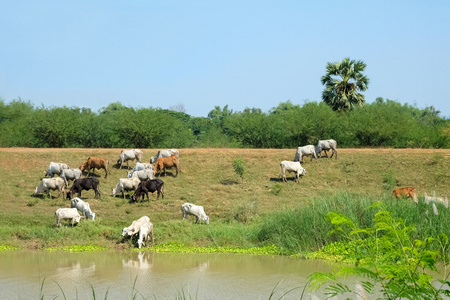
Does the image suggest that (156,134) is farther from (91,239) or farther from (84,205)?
(91,239)

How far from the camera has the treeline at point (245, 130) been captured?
137 ft

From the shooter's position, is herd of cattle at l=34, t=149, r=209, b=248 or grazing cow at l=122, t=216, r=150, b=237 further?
herd of cattle at l=34, t=149, r=209, b=248

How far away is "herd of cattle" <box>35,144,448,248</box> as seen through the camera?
19703mm

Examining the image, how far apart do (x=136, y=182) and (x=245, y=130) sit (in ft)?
60.5

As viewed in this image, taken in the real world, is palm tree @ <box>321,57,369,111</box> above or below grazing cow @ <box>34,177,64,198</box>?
above

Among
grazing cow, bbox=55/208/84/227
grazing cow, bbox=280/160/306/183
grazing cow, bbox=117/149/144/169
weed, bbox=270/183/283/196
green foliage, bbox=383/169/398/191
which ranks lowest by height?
grazing cow, bbox=55/208/84/227

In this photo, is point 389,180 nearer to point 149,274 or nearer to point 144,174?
point 144,174

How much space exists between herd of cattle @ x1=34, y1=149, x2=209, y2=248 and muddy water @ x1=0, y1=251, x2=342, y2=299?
87.5 inches

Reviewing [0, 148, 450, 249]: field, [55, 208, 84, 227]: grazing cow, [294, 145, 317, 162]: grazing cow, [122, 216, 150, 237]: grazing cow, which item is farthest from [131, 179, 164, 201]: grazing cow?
[294, 145, 317, 162]: grazing cow

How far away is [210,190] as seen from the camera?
30.3m

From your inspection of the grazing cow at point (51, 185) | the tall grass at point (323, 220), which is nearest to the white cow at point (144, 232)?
the tall grass at point (323, 220)

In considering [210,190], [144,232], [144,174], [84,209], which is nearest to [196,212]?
[144,232]

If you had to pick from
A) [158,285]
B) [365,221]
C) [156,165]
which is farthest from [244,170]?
[158,285]

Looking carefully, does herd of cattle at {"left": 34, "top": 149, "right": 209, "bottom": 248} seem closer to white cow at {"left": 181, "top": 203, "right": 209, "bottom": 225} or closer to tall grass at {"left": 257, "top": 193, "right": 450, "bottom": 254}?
white cow at {"left": 181, "top": 203, "right": 209, "bottom": 225}
